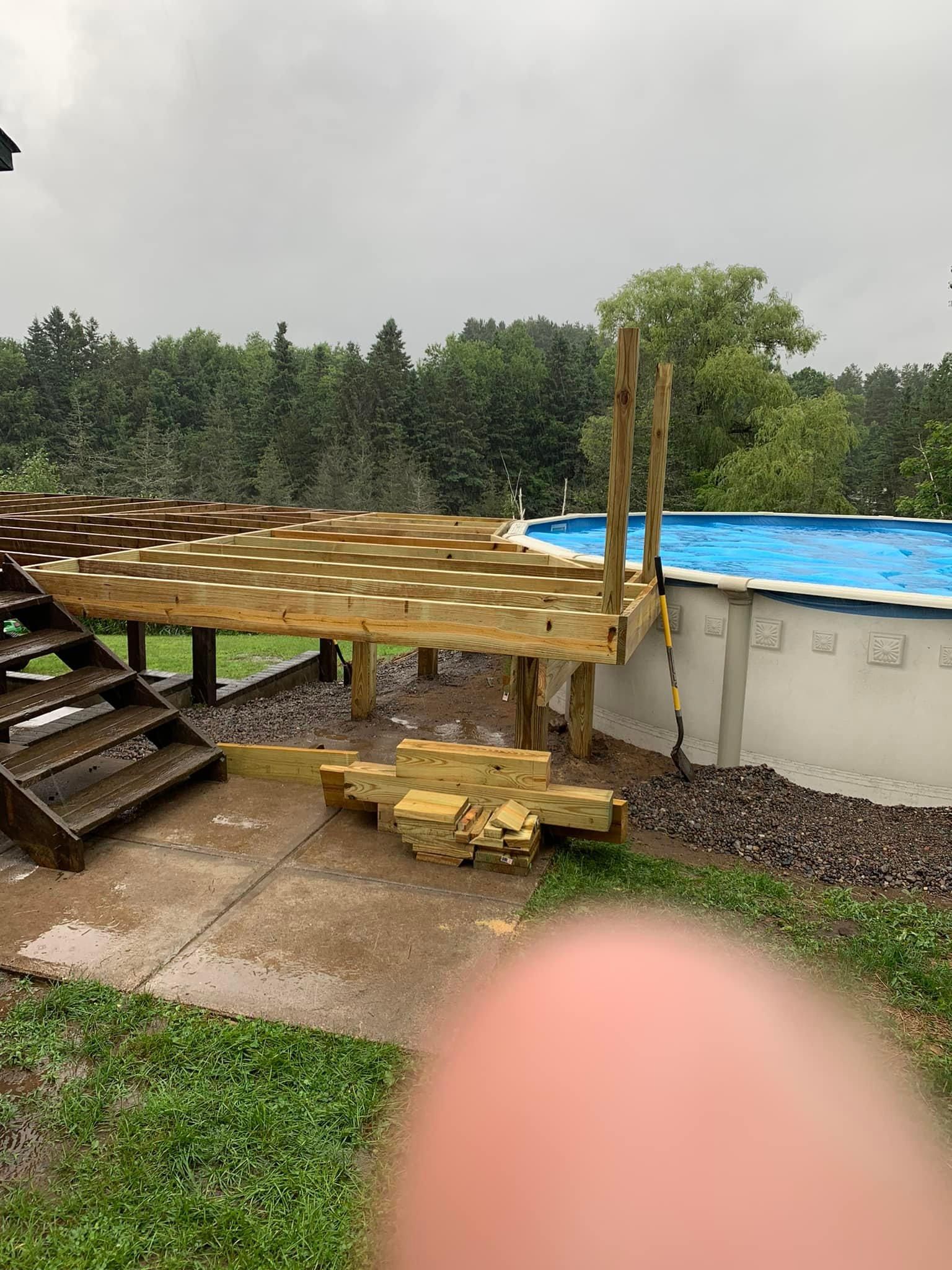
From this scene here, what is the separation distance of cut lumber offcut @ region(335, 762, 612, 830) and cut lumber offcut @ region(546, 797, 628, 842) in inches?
2.6

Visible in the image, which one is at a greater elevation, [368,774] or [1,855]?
[368,774]

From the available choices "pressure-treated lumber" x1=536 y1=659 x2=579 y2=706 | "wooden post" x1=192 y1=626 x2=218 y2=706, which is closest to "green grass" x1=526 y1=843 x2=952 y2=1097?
"pressure-treated lumber" x1=536 y1=659 x2=579 y2=706

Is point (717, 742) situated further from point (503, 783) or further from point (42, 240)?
point (42, 240)

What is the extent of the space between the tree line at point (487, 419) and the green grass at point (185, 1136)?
888 inches

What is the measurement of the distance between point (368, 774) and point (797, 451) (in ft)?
88.0

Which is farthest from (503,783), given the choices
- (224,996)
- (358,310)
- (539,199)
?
(358,310)

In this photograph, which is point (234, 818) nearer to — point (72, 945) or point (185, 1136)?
point (72, 945)

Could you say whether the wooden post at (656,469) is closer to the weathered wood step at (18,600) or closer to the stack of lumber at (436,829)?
the stack of lumber at (436,829)

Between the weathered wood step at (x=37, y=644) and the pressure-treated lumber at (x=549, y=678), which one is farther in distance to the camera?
the pressure-treated lumber at (x=549, y=678)

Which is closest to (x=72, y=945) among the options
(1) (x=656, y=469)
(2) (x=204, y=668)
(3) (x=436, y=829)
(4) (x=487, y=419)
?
(3) (x=436, y=829)

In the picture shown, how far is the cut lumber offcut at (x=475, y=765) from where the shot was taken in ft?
14.9

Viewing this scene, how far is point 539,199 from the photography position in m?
80.2

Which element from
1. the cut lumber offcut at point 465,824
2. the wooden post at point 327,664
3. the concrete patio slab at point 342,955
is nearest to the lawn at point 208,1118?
the concrete patio slab at point 342,955

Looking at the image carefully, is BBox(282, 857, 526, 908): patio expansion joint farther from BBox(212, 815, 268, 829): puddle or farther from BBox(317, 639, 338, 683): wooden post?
BBox(317, 639, 338, 683): wooden post
